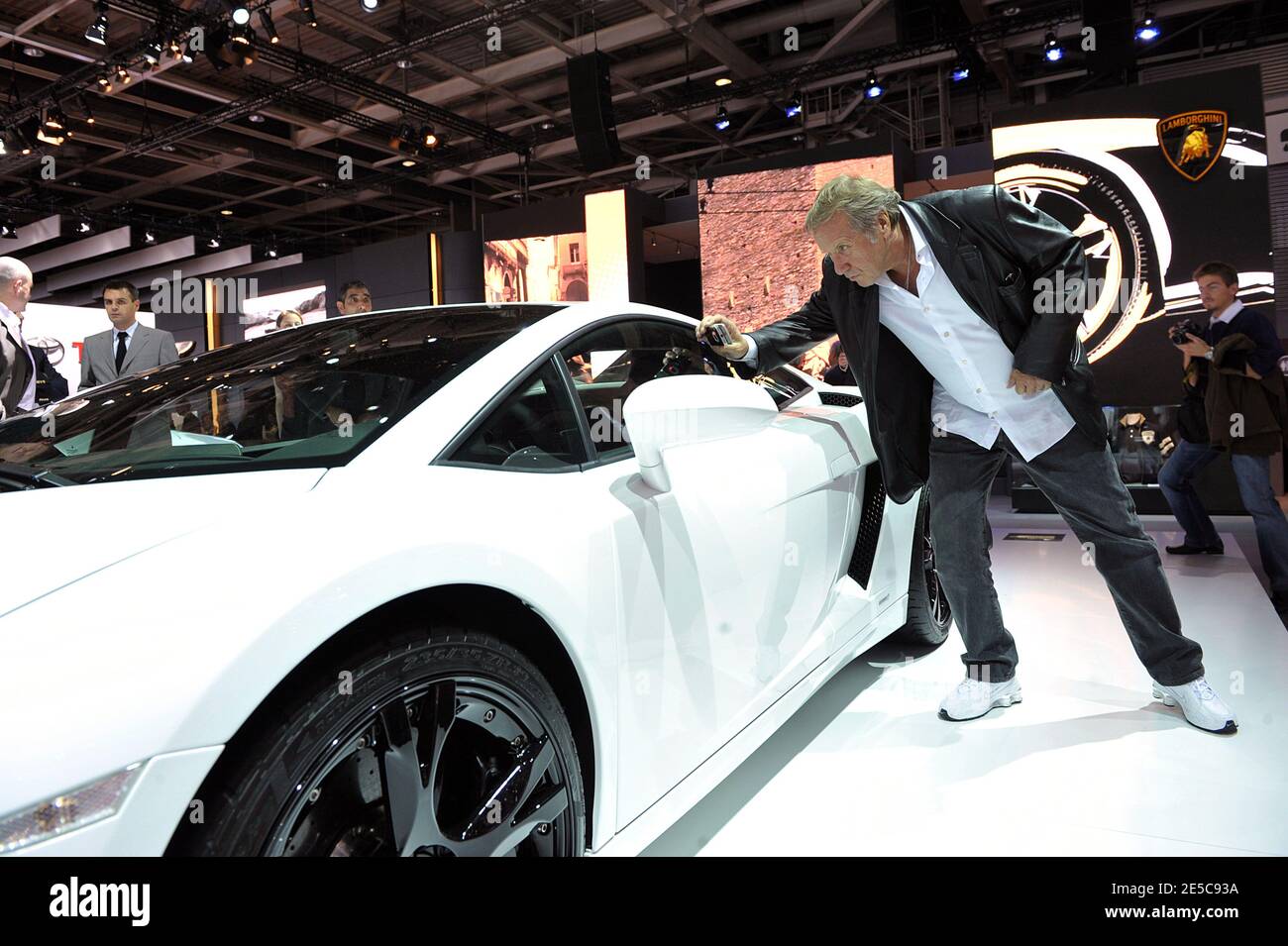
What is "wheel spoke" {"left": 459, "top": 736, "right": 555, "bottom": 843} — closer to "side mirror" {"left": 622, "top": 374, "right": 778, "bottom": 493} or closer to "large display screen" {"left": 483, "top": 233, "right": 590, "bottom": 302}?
"side mirror" {"left": 622, "top": 374, "right": 778, "bottom": 493}

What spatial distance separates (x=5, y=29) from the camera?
874 centimetres

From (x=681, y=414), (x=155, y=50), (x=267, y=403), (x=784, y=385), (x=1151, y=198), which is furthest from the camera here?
(x=155, y=50)

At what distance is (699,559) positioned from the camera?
5.03ft

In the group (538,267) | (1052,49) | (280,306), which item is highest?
(1052,49)

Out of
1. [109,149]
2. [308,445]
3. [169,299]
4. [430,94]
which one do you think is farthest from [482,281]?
[308,445]

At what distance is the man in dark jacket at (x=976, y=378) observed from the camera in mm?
2121

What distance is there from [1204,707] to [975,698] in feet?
1.87

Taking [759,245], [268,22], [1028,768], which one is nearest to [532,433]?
[1028,768]

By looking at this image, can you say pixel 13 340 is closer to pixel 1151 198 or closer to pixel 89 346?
pixel 89 346

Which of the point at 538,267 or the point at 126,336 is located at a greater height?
the point at 538,267

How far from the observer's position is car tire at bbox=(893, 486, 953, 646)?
281 centimetres

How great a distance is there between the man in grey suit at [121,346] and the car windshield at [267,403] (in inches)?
127
